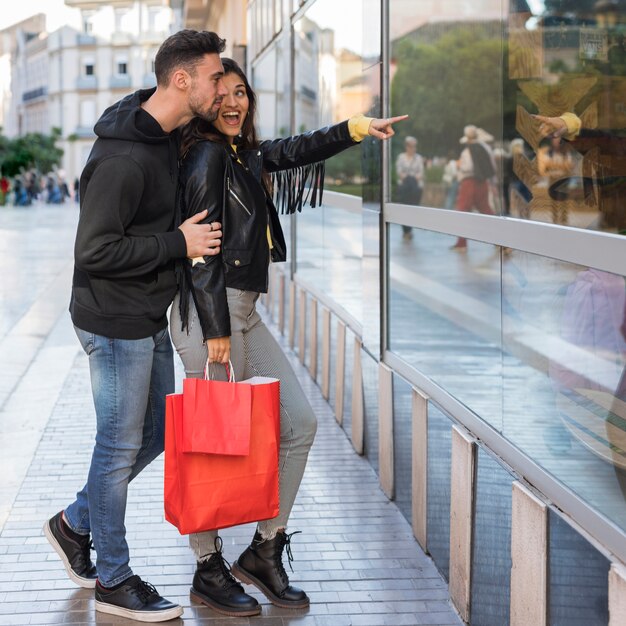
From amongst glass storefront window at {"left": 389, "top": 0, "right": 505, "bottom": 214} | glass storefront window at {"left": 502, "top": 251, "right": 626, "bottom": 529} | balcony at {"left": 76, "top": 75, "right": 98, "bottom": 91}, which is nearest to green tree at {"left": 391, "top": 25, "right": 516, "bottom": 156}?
glass storefront window at {"left": 389, "top": 0, "right": 505, "bottom": 214}

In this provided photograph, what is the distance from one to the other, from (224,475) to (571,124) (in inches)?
60.5

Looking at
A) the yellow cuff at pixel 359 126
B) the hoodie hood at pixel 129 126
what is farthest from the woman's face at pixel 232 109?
the yellow cuff at pixel 359 126

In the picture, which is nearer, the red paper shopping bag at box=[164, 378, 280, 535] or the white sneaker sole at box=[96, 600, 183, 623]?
the red paper shopping bag at box=[164, 378, 280, 535]

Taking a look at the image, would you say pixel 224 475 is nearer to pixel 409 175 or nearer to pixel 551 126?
pixel 551 126

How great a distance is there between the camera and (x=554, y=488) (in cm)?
336

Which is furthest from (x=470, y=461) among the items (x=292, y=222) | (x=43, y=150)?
(x=43, y=150)

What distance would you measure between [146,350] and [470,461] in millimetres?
1118

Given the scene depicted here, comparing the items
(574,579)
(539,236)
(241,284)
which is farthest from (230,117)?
(574,579)

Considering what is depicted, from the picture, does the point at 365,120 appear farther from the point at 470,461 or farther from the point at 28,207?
the point at 28,207

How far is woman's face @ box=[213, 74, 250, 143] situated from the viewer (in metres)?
3.94

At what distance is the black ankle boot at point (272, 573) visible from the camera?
4137 millimetres

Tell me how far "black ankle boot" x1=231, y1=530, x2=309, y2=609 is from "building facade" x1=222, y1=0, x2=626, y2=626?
564 mm

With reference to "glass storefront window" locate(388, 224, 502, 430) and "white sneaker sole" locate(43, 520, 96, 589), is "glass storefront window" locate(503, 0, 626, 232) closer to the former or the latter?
"glass storefront window" locate(388, 224, 502, 430)

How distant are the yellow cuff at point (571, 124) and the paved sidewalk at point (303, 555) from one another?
5.42 ft
